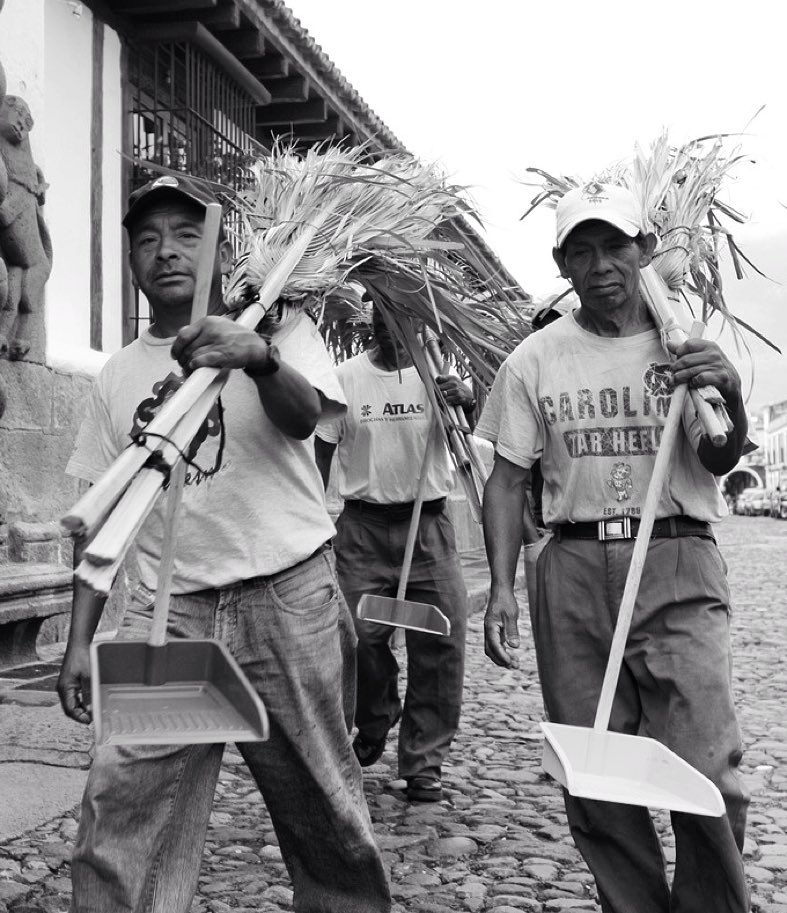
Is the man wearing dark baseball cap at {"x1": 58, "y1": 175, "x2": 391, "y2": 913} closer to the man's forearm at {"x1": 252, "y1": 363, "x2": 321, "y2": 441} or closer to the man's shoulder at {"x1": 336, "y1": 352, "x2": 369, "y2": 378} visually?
the man's forearm at {"x1": 252, "y1": 363, "x2": 321, "y2": 441}

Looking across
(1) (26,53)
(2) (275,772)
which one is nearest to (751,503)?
(1) (26,53)

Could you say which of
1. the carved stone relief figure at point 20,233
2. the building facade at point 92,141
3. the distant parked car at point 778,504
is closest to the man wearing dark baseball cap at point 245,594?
the building facade at point 92,141

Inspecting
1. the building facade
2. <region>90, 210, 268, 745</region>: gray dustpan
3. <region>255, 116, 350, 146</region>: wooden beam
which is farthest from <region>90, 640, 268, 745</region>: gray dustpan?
<region>255, 116, 350, 146</region>: wooden beam

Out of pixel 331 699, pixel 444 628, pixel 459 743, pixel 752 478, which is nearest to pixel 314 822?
pixel 331 699

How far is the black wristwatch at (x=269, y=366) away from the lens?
274 cm

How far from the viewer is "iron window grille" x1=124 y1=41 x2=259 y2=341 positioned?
9.41m

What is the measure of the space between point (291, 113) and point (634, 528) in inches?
347

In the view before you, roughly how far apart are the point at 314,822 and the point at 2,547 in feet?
15.8

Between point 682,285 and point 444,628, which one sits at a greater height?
point 682,285

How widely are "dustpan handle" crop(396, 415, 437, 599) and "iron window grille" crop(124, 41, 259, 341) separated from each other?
14.9ft

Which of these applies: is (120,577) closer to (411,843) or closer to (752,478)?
(411,843)

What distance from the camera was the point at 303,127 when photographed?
1156 centimetres

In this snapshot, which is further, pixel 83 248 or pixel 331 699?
pixel 83 248

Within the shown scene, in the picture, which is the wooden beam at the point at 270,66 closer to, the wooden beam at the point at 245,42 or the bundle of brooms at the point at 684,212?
the wooden beam at the point at 245,42
